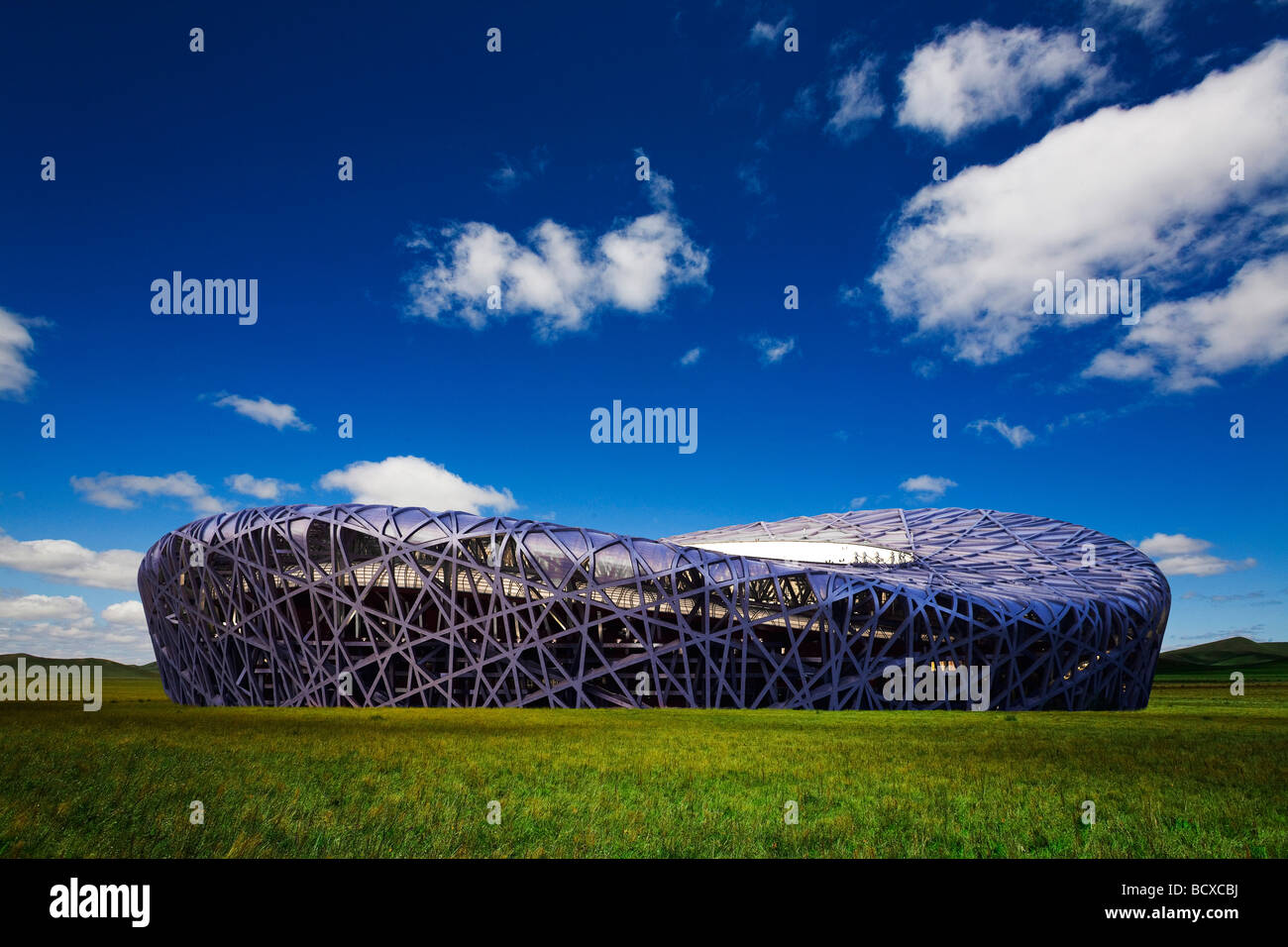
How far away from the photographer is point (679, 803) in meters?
10.1

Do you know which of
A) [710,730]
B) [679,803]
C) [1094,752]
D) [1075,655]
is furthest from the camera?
[1075,655]

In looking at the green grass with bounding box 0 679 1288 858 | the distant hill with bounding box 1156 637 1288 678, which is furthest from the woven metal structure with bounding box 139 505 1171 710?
the distant hill with bounding box 1156 637 1288 678

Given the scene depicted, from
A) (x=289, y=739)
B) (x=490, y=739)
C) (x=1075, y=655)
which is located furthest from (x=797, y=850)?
(x=1075, y=655)

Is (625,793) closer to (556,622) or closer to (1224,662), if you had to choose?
(556,622)

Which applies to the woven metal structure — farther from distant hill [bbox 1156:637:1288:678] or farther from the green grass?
distant hill [bbox 1156:637:1288:678]

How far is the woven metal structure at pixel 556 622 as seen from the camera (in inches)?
1538

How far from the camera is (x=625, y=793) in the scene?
1091cm

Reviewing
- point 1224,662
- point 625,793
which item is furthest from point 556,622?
point 1224,662

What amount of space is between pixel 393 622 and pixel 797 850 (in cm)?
3548

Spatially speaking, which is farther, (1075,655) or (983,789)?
(1075,655)

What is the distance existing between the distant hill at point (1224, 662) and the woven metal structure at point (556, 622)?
295 ft

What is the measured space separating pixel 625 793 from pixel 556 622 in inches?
1136
